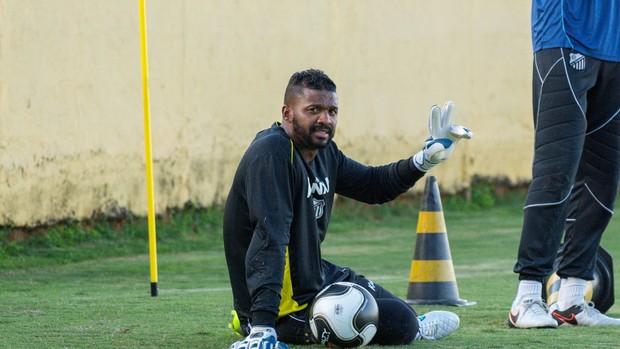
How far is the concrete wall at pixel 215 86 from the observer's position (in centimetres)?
1083

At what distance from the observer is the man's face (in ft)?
17.3

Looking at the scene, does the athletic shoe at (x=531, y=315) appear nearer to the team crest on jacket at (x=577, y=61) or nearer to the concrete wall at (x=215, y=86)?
the team crest on jacket at (x=577, y=61)

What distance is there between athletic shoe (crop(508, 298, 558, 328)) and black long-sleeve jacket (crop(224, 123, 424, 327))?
87 centimetres

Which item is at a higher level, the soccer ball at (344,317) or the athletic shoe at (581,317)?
the soccer ball at (344,317)

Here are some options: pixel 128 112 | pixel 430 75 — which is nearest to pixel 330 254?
pixel 128 112

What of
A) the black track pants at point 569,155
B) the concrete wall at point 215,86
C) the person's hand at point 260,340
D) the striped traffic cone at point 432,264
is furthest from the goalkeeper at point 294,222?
the concrete wall at point 215,86

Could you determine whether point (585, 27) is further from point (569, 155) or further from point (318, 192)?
point (318, 192)

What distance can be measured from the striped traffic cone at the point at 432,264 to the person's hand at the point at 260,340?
259cm

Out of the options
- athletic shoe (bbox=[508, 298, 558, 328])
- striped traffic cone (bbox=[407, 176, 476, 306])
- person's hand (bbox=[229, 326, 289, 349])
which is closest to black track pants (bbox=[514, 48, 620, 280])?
athletic shoe (bbox=[508, 298, 558, 328])

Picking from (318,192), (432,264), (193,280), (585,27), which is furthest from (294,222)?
(193,280)

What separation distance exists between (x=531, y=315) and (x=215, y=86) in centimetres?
716

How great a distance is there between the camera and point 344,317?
17.0 feet

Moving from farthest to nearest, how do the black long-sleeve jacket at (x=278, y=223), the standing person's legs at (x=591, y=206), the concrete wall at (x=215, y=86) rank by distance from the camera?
the concrete wall at (x=215, y=86) < the standing person's legs at (x=591, y=206) < the black long-sleeve jacket at (x=278, y=223)

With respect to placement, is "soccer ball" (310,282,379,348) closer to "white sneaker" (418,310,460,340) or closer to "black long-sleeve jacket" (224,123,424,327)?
"black long-sleeve jacket" (224,123,424,327)
